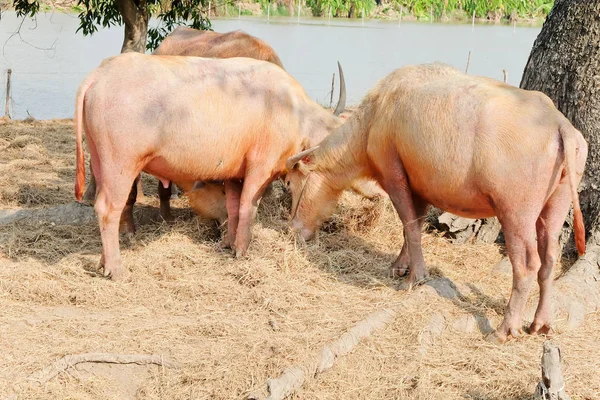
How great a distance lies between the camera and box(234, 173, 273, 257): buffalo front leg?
6.73 m

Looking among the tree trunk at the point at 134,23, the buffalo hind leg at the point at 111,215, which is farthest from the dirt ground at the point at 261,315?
the tree trunk at the point at 134,23

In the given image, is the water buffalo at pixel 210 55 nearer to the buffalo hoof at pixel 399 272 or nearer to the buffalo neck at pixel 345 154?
the buffalo neck at pixel 345 154

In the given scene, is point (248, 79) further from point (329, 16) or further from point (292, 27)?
point (329, 16)

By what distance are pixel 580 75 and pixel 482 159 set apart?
2.08m

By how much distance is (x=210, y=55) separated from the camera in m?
8.74

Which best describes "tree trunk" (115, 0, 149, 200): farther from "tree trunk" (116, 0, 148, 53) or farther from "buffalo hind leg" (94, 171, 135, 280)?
"buffalo hind leg" (94, 171, 135, 280)

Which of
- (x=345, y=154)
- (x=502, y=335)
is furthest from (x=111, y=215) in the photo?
(x=502, y=335)

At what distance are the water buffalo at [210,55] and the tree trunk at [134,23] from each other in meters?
0.66

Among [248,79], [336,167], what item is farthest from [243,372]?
[248,79]

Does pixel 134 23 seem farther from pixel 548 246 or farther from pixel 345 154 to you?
pixel 548 246

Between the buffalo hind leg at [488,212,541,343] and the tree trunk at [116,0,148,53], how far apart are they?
20.6ft

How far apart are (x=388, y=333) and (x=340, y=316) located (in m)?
0.40

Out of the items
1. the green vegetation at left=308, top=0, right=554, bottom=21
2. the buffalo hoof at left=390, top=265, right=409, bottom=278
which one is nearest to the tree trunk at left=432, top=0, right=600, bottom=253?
the buffalo hoof at left=390, top=265, right=409, bottom=278

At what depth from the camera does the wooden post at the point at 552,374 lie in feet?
12.9
